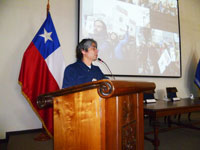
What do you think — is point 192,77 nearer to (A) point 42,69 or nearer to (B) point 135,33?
(B) point 135,33

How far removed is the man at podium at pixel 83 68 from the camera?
1.44m

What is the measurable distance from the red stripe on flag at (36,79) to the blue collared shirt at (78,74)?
0.93 meters

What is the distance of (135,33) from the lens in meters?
3.50

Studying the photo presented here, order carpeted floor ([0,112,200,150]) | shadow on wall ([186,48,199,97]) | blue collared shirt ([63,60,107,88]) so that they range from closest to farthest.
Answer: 1. blue collared shirt ([63,60,107,88])
2. carpeted floor ([0,112,200,150])
3. shadow on wall ([186,48,199,97])

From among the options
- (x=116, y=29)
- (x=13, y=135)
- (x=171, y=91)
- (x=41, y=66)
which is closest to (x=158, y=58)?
(x=171, y=91)

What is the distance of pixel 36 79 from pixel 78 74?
1025 mm

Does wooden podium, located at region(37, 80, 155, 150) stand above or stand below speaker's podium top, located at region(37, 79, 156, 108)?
below

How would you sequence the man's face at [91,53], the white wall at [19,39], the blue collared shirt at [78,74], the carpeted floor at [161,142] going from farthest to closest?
the white wall at [19,39] < the carpeted floor at [161,142] < the man's face at [91,53] < the blue collared shirt at [78,74]

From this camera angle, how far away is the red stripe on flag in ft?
6.95

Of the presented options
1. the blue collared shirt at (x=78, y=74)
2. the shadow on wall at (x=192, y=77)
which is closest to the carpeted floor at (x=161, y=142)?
the blue collared shirt at (x=78, y=74)

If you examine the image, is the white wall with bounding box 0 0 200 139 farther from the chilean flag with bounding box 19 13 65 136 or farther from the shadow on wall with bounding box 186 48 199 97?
the shadow on wall with bounding box 186 48 199 97

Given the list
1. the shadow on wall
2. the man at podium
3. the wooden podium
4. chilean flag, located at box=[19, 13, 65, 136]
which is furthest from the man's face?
the shadow on wall

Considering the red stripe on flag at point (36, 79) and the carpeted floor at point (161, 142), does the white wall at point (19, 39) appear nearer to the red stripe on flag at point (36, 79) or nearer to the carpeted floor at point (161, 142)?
the carpeted floor at point (161, 142)

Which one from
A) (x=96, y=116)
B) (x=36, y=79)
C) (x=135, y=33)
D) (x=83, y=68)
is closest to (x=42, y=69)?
(x=36, y=79)
